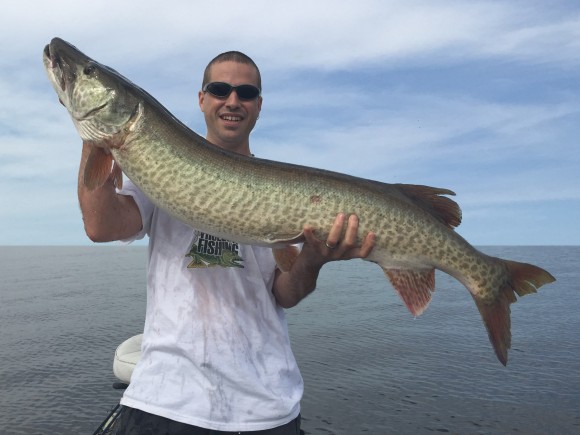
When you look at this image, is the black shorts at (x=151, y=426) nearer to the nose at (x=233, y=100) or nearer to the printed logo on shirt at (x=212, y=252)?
the printed logo on shirt at (x=212, y=252)

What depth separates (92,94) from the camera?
3371mm

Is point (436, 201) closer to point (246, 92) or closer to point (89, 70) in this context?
point (246, 92)

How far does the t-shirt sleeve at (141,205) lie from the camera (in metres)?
3.39

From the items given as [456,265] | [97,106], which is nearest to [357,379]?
[456,265]

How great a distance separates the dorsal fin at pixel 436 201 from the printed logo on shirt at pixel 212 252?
133 centimetres

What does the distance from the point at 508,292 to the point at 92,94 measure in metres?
3.40

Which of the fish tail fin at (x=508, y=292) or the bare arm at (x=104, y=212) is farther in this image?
the fish tail fin at (x=508, y=292)

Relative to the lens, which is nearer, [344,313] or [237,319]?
[237,319]

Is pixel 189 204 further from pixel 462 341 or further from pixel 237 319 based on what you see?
pixel 462 341

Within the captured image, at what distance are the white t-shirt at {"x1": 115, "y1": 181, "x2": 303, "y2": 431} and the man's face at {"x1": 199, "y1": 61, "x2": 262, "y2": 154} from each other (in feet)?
2.62

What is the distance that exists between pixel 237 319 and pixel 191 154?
1.19m

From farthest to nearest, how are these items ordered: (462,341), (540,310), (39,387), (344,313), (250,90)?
(540,310) < (344,313) < (462,341) < (39,387) < (250,90)

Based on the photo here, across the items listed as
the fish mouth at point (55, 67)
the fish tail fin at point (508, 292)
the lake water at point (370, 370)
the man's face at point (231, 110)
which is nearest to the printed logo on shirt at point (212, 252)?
the man's face at point (231, 110)

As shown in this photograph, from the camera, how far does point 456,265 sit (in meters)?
3.53
